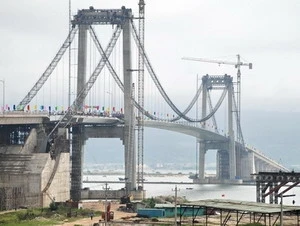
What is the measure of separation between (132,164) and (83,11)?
1088 inches

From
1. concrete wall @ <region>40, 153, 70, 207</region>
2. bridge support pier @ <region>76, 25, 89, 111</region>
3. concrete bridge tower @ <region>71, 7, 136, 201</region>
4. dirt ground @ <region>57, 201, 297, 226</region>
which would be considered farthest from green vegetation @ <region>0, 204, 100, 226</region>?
bridge support pier @ <region>76, 25, 89, 111</region>

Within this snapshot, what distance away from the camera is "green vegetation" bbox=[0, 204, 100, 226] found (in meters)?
103

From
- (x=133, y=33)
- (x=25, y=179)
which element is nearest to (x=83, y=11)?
(x=133, y=33)

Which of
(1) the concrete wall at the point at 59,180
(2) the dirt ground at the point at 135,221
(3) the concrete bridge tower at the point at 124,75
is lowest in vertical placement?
(2) the dirt ground at the point at 135,221

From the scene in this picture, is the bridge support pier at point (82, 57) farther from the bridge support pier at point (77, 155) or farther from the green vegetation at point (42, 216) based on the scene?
the green vegetation at point (42, 216)

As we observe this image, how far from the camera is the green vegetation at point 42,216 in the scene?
337 ft

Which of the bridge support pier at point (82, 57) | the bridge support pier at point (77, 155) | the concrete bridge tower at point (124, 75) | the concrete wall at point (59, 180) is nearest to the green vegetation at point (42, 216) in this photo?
the concrete wall at point (59, 180)

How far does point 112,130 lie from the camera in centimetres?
15538

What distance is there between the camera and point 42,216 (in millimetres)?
110625

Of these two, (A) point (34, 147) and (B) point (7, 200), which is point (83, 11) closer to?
(A) point (34, 147)

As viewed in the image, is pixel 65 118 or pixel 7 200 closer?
pixel 7 200

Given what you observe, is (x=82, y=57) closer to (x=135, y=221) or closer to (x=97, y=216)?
(x=97, y=216)

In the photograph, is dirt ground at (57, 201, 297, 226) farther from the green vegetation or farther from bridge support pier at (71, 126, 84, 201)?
bridge support pier at (71, 126, 84, 201)

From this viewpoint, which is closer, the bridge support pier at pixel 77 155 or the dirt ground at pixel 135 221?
the dirt ground at pixel 135 221
